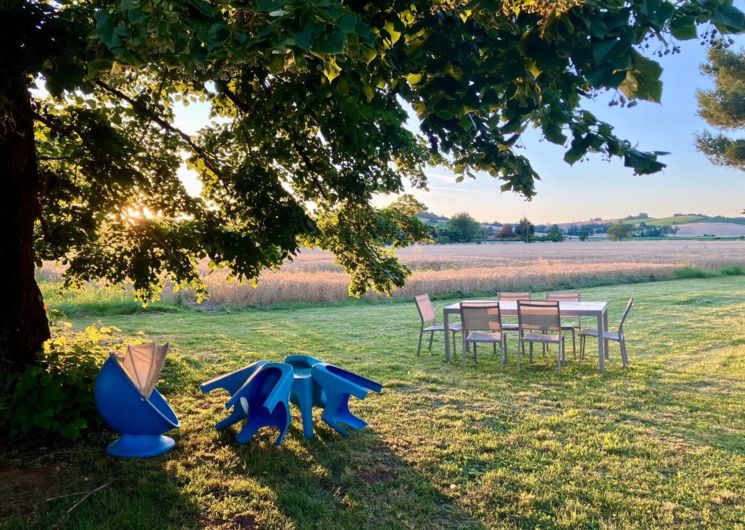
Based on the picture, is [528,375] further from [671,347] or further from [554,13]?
[554,13]

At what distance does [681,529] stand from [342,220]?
4.24m

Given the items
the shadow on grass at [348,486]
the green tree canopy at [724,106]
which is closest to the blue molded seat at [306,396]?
the shadow on grass at [348,486]

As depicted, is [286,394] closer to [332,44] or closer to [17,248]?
[17,248]

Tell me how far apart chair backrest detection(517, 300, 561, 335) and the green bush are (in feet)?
18.3

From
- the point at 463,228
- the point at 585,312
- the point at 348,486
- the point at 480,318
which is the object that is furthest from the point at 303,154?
the point at 463,228

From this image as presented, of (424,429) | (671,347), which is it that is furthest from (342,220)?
(671,347)

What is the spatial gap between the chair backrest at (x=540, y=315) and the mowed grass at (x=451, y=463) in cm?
71

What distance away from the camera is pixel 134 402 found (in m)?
4.02

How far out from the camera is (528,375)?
7.49 m

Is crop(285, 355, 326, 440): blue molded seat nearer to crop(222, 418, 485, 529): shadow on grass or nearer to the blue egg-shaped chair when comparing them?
crop(222, 418, 485, 529): shadow on grass

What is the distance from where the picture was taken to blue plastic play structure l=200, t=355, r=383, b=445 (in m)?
4.53

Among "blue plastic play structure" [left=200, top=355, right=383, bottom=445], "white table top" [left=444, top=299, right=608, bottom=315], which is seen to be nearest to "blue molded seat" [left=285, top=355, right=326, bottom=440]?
"blue plastic play structure" [left=200, top=355, right=383, bottom=445]

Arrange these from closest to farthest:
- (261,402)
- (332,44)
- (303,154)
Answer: (332,44), (261,402), (303,154)

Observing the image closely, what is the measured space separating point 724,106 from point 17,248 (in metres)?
13.7
